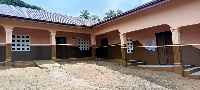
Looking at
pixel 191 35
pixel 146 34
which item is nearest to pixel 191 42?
pixel 191 35

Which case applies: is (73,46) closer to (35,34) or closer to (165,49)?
(35,34)

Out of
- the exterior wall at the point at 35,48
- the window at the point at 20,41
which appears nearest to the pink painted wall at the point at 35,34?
the exterior wall at the point at 35,48

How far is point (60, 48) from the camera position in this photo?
38.9 feet

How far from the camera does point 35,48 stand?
10648 mm

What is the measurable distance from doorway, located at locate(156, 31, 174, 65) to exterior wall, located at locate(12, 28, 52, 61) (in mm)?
7554

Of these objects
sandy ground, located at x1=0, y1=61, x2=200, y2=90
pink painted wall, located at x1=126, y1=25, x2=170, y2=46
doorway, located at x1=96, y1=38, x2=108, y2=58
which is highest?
pink painted wall, located at x1=126, y1=25, x2=170, y2=46

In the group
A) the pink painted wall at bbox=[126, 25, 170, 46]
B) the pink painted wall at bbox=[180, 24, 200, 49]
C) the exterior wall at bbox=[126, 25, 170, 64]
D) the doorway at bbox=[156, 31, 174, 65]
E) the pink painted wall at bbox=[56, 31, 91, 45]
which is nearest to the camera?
the pink painted wall at bbox=[180, 24, 200, 49]

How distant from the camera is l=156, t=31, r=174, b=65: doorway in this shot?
29.5ft

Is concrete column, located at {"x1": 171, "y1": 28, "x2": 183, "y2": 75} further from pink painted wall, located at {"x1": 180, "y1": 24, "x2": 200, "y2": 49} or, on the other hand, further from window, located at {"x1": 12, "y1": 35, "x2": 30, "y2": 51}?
window, located at {"x1": 12, "y1": 35, "x2": 30, "y2": 51}

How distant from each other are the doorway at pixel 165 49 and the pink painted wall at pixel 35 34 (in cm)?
767

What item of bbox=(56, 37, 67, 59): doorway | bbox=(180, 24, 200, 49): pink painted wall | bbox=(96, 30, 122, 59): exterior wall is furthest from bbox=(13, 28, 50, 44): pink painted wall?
bbox=(180, 24, 200, 49): pink painted wall

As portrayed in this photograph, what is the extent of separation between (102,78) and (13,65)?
16.2 ft

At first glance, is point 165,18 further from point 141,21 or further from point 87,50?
point 87,50

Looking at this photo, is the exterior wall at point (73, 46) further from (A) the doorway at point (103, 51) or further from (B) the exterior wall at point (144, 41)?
(B) the exterior wall at point (144, 41)
